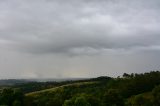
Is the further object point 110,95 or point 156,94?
point 156,94

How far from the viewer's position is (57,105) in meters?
150

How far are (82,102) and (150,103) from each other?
53.9m

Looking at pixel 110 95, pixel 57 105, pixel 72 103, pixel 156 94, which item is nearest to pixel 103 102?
pixel 110 95

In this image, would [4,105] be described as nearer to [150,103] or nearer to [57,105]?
[57,105]

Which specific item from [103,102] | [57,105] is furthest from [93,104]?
[57,105]

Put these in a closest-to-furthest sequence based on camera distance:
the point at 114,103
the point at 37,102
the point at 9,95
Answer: the point at 114,103 < the point at 9,95 < the point at 37,102

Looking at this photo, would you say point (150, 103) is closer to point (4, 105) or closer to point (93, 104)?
point (93, 104)

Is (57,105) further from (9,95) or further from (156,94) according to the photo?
(156,94)

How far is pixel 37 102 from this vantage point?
15712 cm

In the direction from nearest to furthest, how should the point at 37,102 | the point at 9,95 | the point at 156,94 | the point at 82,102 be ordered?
the point at 82,102, the point at 9,95, the point at 37,102, the point at 156,94

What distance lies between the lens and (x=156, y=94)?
179 m

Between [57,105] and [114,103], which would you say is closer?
[114,103]

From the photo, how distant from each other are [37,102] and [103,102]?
39537 millimetres

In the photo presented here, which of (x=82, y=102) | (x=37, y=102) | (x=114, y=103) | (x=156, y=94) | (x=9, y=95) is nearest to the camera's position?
(x=82, y=102)
